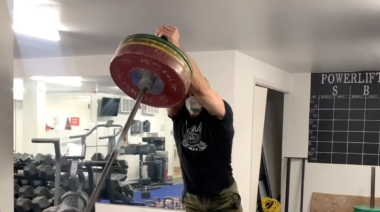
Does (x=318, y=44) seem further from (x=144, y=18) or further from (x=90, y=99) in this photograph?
(x=90, y=99)

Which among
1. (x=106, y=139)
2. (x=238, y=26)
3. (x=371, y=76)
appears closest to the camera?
(x=238, y=26)

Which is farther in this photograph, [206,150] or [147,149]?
[147,149]

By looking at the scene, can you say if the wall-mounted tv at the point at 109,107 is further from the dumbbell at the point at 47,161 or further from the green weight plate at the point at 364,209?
the green weight plate at the point at 364,209

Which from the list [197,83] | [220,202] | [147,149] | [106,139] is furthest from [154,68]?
[106,139]

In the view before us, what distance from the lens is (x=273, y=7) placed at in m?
2.11

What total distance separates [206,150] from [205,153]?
1 cm

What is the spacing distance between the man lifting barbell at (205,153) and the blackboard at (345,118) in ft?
11.2

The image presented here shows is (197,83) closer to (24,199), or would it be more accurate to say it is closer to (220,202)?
(220,202)

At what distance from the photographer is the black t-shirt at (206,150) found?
161 cm

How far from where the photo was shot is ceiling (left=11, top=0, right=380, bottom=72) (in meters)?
2.12

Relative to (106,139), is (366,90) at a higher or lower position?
higher

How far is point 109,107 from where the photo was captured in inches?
160

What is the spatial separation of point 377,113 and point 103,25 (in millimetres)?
3616

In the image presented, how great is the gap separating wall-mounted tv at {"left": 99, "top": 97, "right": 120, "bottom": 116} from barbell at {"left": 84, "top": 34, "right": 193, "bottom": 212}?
301 cm
